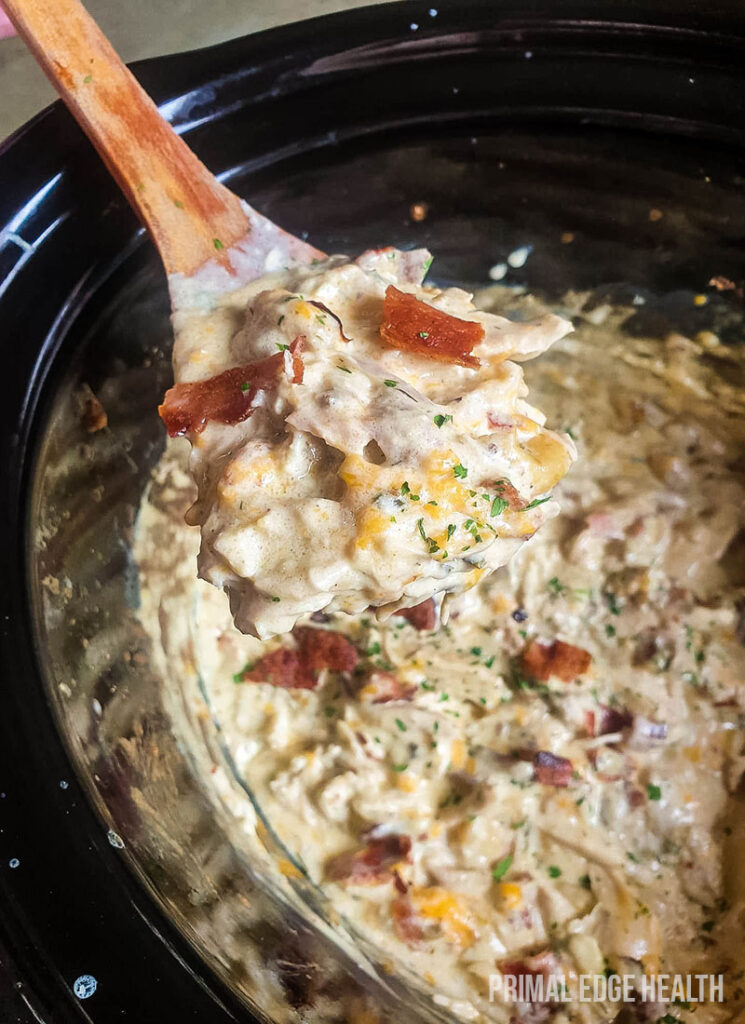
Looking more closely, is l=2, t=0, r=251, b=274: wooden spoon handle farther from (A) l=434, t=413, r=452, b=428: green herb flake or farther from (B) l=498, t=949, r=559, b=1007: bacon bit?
(B) l=498, t=949, r=559, b=1007: bacon bit

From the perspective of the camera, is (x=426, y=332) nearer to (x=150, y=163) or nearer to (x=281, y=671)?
(x=150, y=163)

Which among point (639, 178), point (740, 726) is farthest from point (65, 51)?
point (740, 726)

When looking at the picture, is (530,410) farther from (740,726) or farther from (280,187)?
(740,726)

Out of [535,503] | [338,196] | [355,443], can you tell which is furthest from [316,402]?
[338,196]

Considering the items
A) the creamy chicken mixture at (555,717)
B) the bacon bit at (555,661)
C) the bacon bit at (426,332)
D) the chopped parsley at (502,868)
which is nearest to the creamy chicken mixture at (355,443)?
the bacon bit at (426,332)

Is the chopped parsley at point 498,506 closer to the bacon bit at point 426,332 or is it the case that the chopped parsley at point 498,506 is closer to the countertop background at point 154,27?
the bacon bit at point 426,332
